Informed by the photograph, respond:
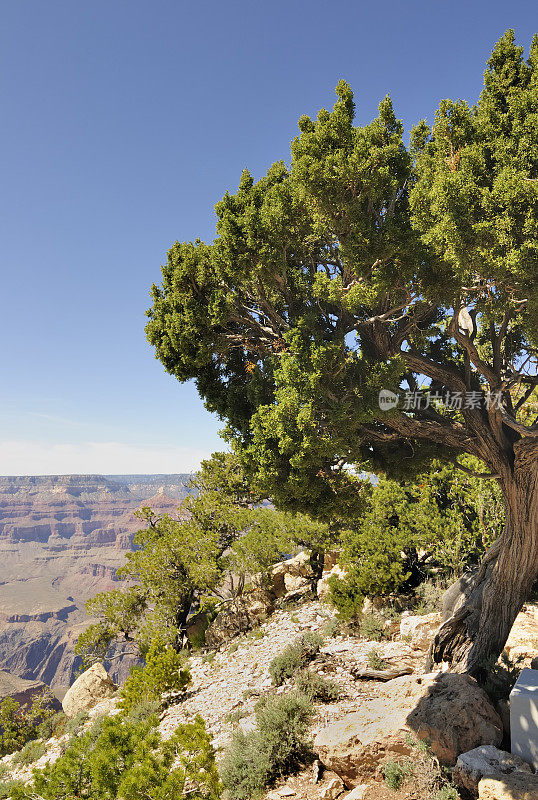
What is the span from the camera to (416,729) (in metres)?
6.39

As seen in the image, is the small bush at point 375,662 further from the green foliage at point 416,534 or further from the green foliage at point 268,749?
the green foliage at point 416,534

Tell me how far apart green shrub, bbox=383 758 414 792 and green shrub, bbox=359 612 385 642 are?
5.78 m

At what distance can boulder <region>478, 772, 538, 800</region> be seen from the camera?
485 centimetres

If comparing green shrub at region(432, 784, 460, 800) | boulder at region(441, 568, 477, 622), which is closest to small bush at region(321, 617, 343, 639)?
boulder at region(441, 568, 477, 622)

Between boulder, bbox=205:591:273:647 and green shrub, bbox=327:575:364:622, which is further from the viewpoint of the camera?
boulder, bbox=205:591:273:647

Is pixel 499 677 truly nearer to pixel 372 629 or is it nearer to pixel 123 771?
pixel 372 629

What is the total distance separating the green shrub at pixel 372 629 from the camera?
11.6m

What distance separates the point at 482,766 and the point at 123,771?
465 centimetres

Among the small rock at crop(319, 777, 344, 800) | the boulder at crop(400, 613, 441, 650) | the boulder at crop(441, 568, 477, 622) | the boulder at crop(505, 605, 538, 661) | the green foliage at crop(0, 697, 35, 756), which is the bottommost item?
the green foliage at crop(0, 697, 35, 756)

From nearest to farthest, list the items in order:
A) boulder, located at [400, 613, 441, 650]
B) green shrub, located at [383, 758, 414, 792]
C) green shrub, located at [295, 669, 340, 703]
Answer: green shrub, located at [383, 758, 414, 792]
green shrub, located at [295, 669, 340, 703]
boulder, located at [400, 613, 441, 650]

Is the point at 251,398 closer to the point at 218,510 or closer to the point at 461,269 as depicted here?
the point at 461,269

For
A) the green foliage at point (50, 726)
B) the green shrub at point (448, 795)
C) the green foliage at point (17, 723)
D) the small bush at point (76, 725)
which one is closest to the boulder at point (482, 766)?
the green shrub at point (448, 795)

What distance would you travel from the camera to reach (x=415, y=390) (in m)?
8.77

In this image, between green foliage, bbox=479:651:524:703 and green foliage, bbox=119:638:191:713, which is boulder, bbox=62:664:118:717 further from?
green foliage, bbox=479:651:524:703
